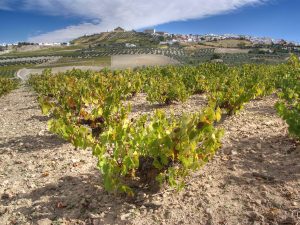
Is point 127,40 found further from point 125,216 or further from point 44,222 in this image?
point 125,216

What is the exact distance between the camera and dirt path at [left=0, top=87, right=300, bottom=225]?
4012 millimetres

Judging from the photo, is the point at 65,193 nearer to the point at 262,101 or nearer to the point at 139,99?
the point at 262,101

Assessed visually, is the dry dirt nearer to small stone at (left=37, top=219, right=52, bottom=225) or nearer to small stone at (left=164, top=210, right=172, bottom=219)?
small stone at (left=37, top=219, right=52, bottom=225)

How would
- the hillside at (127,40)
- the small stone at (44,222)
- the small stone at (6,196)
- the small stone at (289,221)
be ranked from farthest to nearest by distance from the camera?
the hillside at (127,40), the small stone at (6,196), the small stone at (44,222), the small stone at (289,221)

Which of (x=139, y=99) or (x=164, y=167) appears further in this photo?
(x=139, y=99)

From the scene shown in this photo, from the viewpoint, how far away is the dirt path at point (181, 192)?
4012mm

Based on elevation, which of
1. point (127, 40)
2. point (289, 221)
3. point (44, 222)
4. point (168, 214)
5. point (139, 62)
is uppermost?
point (127, 40)

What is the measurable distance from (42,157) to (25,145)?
103 cm

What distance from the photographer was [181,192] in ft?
14.9

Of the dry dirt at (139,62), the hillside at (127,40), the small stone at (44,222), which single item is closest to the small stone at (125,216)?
the small stone at (44,222)

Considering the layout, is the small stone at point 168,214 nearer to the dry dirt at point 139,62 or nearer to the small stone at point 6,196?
the small stone at point 6,196

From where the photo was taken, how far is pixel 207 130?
442 centimetres

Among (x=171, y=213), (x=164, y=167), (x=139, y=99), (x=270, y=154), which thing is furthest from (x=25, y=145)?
(x=139, y=99)

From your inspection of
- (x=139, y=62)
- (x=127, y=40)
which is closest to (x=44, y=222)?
(x=139, y=62)
